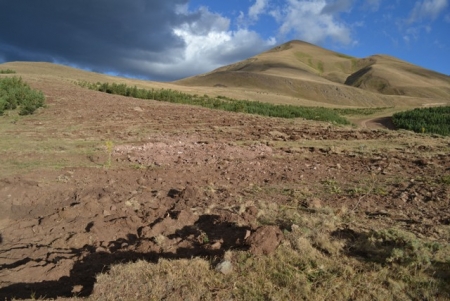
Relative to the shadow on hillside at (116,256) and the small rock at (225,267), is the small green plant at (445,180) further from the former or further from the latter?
the small rock at (225,267)

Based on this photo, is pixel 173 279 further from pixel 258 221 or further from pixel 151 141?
pixel 151 141

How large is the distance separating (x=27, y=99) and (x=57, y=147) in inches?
303

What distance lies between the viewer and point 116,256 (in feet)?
16.0

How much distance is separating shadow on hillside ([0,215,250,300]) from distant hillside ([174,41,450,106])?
61340 millimetres

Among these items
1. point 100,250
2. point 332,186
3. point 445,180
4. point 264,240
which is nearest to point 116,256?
point 100,250

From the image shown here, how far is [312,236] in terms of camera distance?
186 inches

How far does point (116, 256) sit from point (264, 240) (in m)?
2.00

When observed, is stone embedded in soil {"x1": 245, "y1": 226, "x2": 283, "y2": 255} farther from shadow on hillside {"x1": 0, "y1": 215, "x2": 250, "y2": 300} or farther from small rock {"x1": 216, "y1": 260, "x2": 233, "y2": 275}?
small rock {"x1": 216, "y1": 260, "x2": 233, "y2": 275}

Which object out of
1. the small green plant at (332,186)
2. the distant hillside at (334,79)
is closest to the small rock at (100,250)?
the small green plant at (332,186)

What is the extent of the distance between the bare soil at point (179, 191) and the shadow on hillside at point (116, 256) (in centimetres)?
2

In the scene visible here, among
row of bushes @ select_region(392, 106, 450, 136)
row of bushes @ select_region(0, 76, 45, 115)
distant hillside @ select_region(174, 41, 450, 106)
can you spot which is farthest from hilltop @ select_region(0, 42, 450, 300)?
distant hillside @ select_region(174, 41, 450, 106)

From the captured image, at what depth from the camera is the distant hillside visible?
8781 centimetres

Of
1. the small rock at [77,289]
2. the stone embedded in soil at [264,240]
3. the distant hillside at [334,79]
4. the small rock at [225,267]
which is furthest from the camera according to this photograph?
the distant hillside at [334,79]

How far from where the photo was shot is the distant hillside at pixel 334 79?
3457 inches
